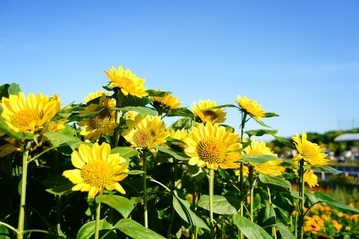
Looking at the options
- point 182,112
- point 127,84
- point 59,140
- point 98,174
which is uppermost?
point 127,84

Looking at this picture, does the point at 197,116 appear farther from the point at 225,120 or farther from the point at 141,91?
the point at 141,91

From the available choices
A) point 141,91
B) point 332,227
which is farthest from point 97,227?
point 332,227

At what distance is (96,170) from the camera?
138 cm

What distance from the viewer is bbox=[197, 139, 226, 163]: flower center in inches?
65.0

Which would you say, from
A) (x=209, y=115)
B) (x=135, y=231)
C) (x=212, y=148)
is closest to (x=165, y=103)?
(x=209, y=115)

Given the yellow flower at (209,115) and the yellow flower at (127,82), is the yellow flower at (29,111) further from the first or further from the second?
the yellow flower at (209,115)

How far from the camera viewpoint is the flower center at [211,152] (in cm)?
165

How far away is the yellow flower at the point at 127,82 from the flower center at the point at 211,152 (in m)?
0.32

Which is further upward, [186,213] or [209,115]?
[209,115]

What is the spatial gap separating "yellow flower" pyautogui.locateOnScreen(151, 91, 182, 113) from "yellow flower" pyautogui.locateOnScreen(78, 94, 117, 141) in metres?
0.33

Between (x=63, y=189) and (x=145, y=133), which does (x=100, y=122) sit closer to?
(x=145, y=133)

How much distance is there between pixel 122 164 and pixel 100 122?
0.38 m

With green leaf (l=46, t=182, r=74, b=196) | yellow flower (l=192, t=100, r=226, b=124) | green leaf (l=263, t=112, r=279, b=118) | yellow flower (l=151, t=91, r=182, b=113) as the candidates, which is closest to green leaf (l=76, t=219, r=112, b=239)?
green leaf (l=46, t=182, r=74, b=196)

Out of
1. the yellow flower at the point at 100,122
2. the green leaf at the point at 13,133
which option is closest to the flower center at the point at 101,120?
the yellow flower at the point at 100,122
